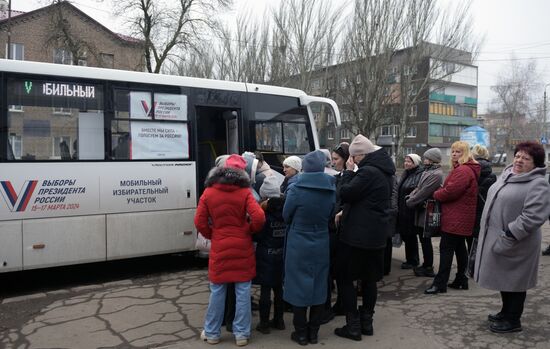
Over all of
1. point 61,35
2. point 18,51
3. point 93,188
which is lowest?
point 93,188

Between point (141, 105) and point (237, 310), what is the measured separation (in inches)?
144

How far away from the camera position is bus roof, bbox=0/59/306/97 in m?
5.72

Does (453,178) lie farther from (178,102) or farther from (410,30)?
(410,30)

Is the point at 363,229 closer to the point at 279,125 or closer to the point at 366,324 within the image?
the point at 366,324

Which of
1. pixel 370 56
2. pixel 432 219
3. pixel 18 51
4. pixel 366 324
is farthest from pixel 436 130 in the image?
pixel 366 324

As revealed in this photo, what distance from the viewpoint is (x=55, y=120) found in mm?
5914

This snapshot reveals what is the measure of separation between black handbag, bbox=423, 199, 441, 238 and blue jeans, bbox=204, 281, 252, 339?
8.99ft

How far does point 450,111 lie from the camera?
68062 millimetres

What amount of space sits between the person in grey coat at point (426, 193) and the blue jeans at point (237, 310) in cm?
296

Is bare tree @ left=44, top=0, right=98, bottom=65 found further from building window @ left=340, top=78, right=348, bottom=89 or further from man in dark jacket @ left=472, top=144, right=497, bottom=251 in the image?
man in dark jacket @ left=472, top=144, right=497, bottom=251

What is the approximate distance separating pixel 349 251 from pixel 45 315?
3.51 metres

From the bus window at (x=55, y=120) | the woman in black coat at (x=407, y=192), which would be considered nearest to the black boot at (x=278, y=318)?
the woman in black coat at (x=407, y=192)

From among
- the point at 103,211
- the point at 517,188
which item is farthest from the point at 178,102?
the point at 517,188

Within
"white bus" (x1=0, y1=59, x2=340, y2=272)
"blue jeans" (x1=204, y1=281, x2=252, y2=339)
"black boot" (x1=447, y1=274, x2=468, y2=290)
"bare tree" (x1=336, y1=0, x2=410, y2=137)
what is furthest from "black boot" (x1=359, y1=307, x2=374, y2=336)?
"bare tree" (x1=336, y1=0, x2=410, y2=137)
